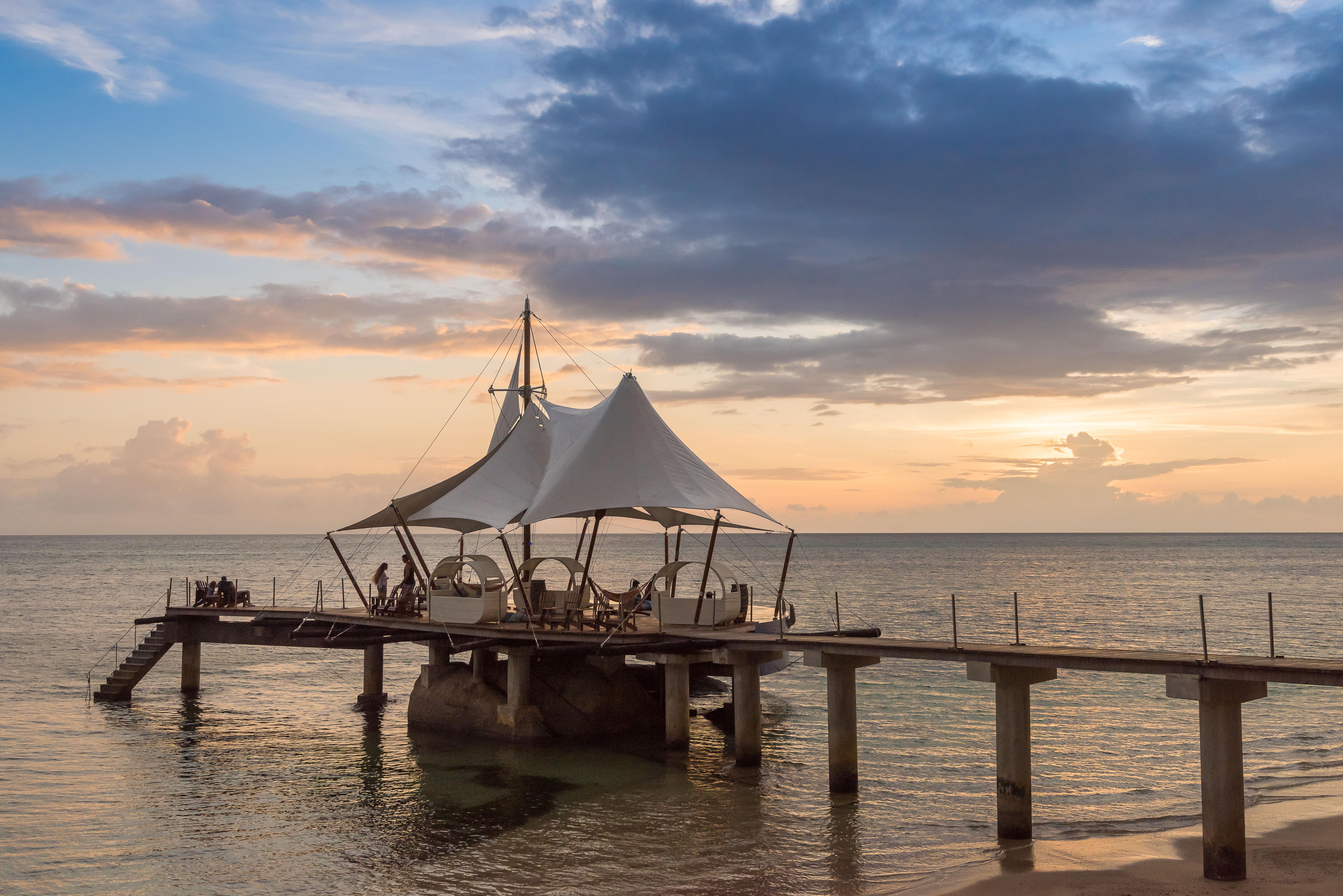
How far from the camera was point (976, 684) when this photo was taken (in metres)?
37.9

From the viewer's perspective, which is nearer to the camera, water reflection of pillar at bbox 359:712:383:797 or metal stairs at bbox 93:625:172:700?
water reflection of pillar at bbox 359:712:383:797

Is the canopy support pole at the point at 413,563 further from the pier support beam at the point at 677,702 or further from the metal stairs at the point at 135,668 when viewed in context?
the metal stairs at the point at 135,668

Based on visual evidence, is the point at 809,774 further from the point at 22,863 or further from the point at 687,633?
the point at 22,863

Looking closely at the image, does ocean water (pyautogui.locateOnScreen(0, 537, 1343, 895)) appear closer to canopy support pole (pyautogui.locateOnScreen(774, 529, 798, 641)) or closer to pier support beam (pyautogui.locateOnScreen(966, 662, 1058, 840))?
pier support beam (pyautogui.locateOnScreen(966, 662, 1058, 840))

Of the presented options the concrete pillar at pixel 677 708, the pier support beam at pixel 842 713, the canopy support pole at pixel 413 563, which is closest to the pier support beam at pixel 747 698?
the concrete pillar at pixel 677 708

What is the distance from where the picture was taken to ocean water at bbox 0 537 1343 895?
1571 cm

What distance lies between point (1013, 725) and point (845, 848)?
3.44 m

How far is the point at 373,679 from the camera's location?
31203mm

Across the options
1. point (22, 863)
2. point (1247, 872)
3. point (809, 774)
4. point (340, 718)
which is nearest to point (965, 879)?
point (1247, 872)

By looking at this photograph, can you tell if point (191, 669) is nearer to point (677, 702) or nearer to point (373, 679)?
point (373, 679)

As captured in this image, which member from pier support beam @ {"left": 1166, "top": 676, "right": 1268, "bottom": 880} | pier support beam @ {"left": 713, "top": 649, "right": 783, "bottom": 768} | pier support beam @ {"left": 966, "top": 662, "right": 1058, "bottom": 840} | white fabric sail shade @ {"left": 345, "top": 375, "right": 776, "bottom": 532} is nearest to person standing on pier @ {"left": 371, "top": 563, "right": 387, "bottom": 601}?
white fabric sail shade @ {"left": 345, "top": 375, "right": 776, "bottom": 532}

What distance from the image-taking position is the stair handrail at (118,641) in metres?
37.9

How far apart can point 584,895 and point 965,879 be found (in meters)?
5.45

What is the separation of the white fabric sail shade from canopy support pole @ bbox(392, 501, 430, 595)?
7.9 inches
